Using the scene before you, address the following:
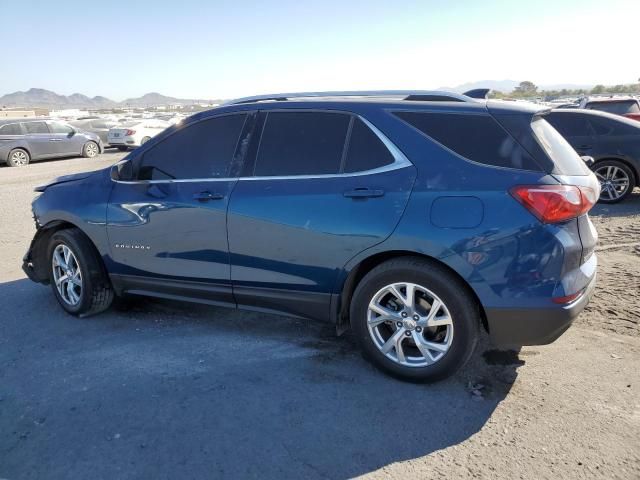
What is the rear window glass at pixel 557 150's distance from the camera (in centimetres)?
307

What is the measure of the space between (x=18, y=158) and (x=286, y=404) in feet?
58.1

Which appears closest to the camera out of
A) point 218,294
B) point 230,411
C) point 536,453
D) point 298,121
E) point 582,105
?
point 536,453

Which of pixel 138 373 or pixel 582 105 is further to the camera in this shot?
pixel 582 105

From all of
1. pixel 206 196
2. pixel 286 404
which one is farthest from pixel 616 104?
pixel 286 404

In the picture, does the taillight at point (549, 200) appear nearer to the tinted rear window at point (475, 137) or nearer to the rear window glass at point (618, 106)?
the tinted rear window at point (475, 137)

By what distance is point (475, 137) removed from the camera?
3154mm

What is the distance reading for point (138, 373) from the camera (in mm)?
3559

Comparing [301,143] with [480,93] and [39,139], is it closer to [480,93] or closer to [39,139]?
[480,93]

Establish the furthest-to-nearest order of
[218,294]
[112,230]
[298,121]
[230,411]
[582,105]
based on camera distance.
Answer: [582,105]
[112,230]
[218,294]
[298,121]
[230,411]

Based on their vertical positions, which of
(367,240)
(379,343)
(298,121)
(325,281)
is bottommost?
(379,343)

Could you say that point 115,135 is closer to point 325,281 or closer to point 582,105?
point 582,105

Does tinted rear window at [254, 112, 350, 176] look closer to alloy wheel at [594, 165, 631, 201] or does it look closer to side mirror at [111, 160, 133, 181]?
side mirror at [111, 160, 133, 181]

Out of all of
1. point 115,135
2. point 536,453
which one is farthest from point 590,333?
point 115,135

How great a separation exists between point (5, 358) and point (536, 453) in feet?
12.0
